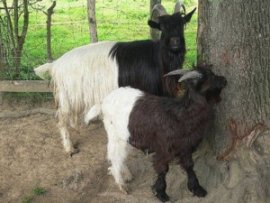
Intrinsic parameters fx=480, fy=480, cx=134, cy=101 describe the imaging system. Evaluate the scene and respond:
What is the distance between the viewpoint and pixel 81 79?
5789mm

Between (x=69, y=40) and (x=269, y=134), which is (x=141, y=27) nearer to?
(x=69, y=40)

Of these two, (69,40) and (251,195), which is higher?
(69,40)

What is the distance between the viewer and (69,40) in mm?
9914

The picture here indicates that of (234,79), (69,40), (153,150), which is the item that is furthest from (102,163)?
(69,40)

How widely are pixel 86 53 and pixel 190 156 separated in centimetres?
208

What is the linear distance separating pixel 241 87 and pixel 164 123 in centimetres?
76

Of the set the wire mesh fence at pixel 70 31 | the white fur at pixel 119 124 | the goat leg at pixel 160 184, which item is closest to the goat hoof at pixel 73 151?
the white fur at pixel 119 124

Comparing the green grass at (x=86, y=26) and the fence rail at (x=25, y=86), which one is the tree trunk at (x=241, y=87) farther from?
the green grass at (x=86, y=26)

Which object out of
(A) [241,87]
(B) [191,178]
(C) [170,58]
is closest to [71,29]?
(C) [170,58]

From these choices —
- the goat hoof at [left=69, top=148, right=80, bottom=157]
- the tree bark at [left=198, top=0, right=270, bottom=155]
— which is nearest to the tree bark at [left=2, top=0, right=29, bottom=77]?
the goat hoof at [left=69, top=148, right=80, bottom=157]

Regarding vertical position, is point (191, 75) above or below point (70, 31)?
above

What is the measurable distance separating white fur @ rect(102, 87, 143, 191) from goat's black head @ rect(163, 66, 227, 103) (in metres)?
0.69

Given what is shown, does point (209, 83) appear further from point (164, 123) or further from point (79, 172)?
point (79, 172)

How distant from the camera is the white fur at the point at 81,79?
18.9 feet
